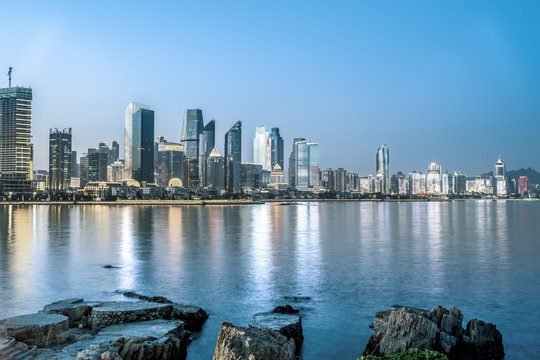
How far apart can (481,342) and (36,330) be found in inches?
568

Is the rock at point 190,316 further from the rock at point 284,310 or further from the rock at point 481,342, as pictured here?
the rock at point 481,342

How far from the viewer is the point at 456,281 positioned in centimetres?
3070

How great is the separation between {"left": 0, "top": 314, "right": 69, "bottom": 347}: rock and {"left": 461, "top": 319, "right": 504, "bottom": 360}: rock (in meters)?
13.2

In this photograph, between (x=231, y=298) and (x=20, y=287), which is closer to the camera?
(x=231, y=298)

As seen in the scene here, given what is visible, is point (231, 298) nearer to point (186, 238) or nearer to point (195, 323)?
point (195, 323)

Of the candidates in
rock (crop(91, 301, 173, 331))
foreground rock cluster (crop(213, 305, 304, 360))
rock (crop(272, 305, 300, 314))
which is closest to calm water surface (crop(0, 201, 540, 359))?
rock (crop(272, 305, 300, 314))

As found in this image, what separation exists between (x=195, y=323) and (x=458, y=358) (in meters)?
9.72

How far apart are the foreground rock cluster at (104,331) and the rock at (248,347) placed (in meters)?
2.55

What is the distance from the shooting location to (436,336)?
1524 cm

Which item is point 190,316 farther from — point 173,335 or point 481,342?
point 481,342

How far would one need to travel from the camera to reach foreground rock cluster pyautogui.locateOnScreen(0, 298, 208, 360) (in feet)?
46.1

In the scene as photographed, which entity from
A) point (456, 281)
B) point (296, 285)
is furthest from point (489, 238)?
point (296, 285)

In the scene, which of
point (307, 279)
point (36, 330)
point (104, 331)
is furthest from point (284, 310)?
point (307, 279)

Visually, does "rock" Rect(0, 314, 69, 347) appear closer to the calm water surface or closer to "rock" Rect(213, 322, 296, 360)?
the calm water surface
